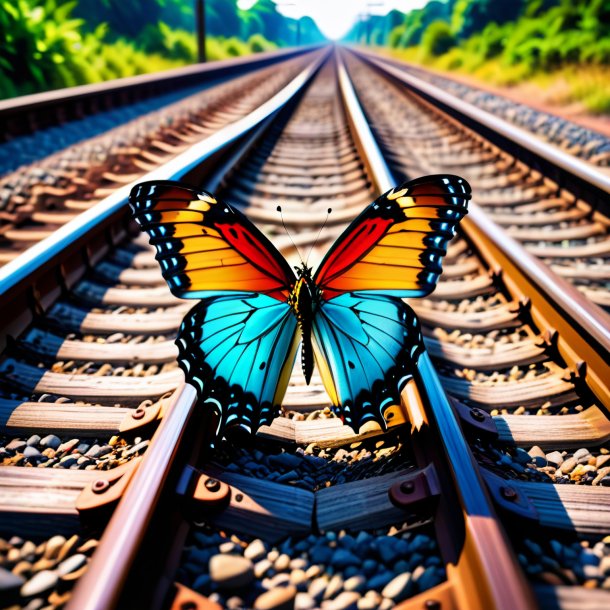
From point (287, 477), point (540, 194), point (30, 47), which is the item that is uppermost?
point (30, 47)

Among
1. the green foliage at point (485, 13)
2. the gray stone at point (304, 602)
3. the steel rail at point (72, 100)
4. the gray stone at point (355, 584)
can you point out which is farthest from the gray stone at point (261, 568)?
the green foliage at point (485, 13)

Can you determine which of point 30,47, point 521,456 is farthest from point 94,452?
point 30,47

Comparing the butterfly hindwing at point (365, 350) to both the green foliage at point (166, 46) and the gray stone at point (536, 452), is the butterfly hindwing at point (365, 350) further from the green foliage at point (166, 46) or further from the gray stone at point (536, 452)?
the green foliage at point (166, 46)

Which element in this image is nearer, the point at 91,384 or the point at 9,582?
the point at 9,582

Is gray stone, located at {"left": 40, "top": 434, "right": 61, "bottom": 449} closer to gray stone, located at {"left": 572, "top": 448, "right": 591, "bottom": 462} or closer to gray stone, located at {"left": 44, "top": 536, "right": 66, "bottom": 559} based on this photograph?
gray stone, located at {"left": 44, "top": 536, "right": 66, "bottom": 559}

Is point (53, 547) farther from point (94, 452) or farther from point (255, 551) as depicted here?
point (255, 551)

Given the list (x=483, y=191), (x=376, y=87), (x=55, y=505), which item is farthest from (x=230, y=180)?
(x=376, y=87)
